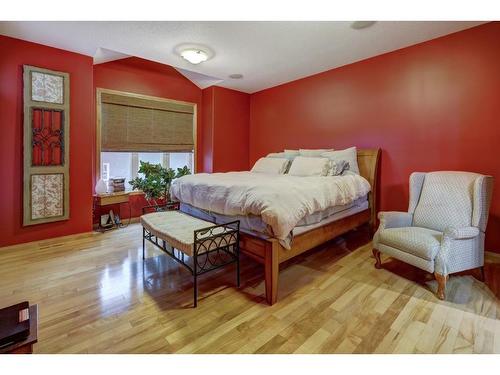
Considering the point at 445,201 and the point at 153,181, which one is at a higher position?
the point at 153,181

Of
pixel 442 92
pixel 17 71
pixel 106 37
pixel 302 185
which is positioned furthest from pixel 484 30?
pixel 17 71

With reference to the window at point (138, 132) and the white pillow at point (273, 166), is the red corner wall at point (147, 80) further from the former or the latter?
the white pillow at point (273, 166)

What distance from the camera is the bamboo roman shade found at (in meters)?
3.89

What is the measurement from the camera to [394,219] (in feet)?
8.14

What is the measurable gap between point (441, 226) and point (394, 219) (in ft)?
1.28

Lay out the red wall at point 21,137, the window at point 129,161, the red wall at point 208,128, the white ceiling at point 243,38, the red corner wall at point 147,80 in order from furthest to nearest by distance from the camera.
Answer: the red wall at point 208,128
the window at point 129,161
the red corner wall at point 147,80
the red wall at point 21,137
the white ceiling at point 243,38

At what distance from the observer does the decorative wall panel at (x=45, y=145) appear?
2.91 metres

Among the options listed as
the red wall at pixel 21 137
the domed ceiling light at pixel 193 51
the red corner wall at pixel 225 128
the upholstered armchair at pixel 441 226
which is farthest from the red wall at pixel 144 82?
the upholstered armchair at pixel 441 226

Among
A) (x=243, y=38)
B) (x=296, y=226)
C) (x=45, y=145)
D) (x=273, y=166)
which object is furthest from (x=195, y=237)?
(x=45, y=145)

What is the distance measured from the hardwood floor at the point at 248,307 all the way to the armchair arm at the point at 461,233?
0.45 metres

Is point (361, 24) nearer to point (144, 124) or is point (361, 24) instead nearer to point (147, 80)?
point (147, 80)
